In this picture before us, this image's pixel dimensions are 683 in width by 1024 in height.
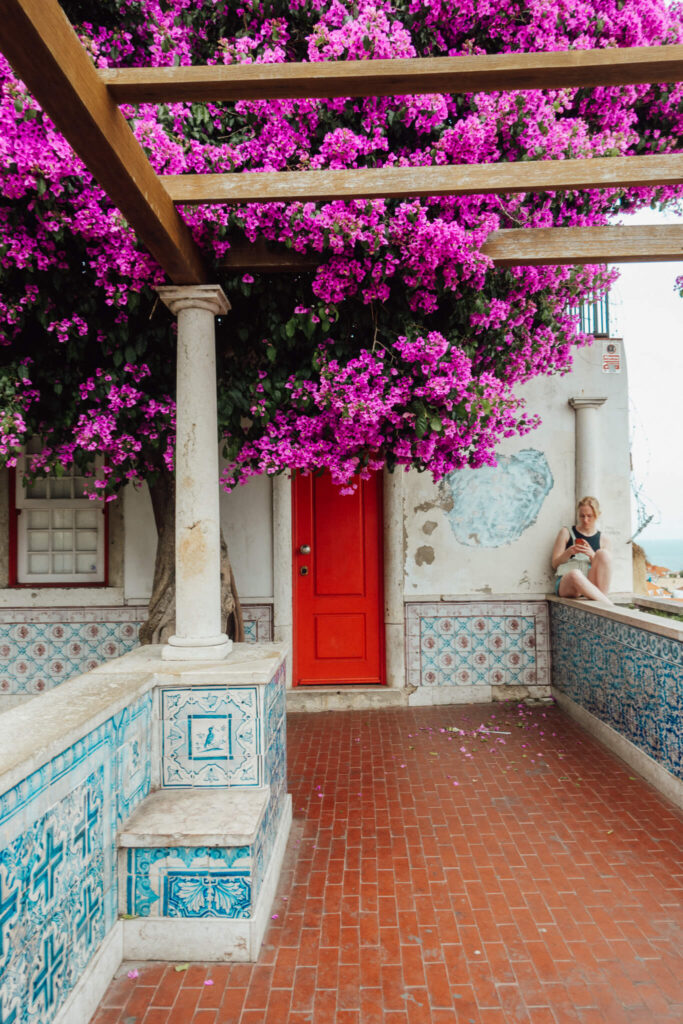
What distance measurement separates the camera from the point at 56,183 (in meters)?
3.20

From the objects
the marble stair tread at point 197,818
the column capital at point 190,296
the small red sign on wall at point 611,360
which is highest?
the small red sign on wall at point 611,360

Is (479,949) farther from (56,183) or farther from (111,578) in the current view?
(111,578)

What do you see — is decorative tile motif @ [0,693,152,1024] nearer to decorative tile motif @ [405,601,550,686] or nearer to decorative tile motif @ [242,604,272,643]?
decorative tile motif @ [242,604,272,643]

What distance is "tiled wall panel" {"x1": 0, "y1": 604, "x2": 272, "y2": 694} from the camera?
604 cm

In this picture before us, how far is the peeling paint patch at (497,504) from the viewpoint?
638 cm

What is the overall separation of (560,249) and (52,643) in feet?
17.1

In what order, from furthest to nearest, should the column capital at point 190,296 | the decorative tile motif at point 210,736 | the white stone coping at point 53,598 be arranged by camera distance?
the white stone coping at point 53,598 < the column capital at point 190,296 < the decorative tile motif at point 210,736

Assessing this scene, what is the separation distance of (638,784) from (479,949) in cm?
210

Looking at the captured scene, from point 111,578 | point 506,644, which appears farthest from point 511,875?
point 111,578

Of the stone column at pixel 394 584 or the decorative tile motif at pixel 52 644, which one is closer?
the decorative tile motif at pixel 52 644

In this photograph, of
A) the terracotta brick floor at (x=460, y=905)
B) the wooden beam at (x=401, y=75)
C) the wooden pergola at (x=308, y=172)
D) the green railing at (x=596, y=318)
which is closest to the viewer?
the wooden pergola at (x=308, y=172)

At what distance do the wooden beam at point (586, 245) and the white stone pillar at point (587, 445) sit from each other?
288cm

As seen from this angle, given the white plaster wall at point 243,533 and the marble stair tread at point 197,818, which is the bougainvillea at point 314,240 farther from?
the white plaster wall at point 243,533

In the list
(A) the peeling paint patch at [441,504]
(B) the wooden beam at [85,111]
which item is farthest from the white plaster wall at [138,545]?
(B) the wooden beam at [85,111]
